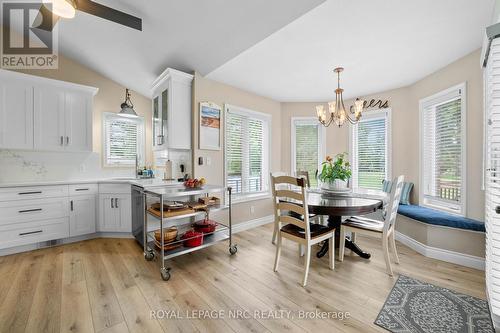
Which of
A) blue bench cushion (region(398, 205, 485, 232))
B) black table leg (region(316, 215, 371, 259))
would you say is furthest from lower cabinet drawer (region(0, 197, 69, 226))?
blue bench cushion (region(398, 205, 485, 232))

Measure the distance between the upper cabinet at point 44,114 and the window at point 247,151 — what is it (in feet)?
7.59

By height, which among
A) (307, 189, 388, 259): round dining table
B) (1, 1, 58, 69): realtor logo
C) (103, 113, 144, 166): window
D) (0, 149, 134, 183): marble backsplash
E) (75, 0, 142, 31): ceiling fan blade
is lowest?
(307, 189, 388, 259): round dining table

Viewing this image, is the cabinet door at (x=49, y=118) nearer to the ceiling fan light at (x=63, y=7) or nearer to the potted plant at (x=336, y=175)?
the ceiling fan light at (x=63, y=7)

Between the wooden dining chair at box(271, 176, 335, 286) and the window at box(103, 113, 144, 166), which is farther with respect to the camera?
the window at box(103, 113, 144, 166)

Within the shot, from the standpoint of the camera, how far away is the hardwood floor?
155 centimetres

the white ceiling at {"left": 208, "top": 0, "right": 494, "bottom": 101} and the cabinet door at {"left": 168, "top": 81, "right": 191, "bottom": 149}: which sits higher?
the white ceiling at {"left": 208, "top": 0, "right": 494, "bottom": 101}

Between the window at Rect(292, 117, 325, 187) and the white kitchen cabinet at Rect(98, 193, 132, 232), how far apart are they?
320 centimetres

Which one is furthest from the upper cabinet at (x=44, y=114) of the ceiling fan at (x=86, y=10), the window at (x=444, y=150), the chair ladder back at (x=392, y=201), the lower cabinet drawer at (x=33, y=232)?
the window at (x=444, y=150)

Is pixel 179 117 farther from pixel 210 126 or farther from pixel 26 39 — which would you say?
pixel 26 39

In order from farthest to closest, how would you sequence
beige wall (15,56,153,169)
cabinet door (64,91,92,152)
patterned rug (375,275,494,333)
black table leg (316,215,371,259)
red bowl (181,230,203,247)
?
beige wall (15,56,153,169) < cabinet door (64,91,92,152) < black table leg (316,215,371,259) < red bowl (181,230,203,247) < patterned rug (375,275,494,333)

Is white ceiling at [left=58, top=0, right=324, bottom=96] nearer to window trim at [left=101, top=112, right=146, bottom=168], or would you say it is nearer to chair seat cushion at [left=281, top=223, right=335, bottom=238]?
window trim at [left=101, top=112, right=146, bottom=168]

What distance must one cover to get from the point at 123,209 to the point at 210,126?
1.87 meters

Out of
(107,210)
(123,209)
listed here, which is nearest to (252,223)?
(123,209)

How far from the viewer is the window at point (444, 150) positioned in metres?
2.66
